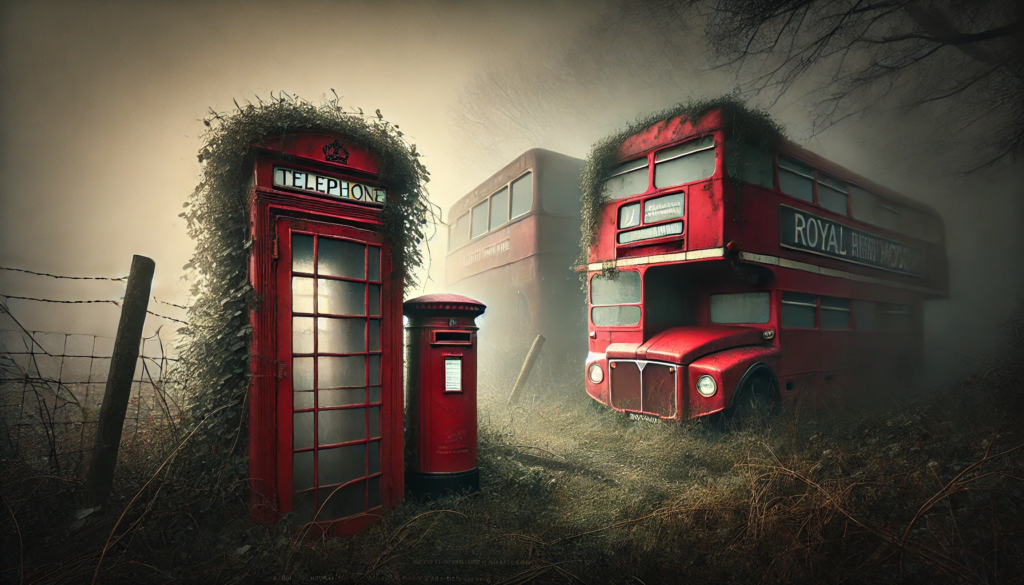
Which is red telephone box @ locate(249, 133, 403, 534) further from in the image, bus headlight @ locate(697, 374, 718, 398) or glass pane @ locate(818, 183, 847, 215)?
glass pane @ locate(818, 183, 847, 215)

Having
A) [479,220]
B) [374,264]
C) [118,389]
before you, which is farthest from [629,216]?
[479,220]

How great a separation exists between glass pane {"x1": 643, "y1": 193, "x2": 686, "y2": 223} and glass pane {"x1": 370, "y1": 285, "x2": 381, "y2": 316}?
3.62m

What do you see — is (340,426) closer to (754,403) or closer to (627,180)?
(754,403)

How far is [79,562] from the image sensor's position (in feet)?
7.33

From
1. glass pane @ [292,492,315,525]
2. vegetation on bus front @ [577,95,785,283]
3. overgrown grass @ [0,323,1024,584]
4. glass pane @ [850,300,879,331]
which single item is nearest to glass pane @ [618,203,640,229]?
vegetation on bus front @ [577,95,785,283]

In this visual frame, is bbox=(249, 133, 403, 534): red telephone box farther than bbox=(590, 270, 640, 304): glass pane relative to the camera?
No

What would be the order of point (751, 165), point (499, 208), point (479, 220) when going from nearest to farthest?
point (751, 165), point (499, 208), point (479, 220)

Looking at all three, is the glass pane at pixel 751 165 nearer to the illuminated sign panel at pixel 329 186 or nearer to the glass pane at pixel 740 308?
the glass pane at pixel 740 308

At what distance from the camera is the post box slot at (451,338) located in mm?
3510

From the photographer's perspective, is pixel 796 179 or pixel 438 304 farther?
pixel 796 179

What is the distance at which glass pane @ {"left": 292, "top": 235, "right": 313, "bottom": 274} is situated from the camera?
286 cm

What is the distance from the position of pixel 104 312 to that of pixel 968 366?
1482cm

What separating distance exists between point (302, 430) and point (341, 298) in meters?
0.87

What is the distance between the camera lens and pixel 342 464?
2994 millimetres
